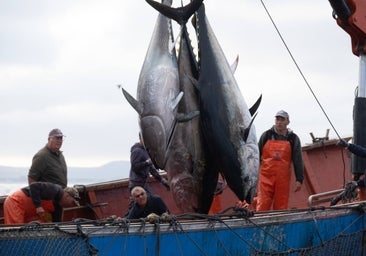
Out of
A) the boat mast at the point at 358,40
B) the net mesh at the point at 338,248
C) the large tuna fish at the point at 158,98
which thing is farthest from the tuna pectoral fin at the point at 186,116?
the boat mast at the point at 358,40

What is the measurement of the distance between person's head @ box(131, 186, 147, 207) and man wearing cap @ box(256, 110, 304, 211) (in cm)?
209

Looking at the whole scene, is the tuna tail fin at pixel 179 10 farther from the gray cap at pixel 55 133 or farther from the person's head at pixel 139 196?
the gray cap at pixel 55 133

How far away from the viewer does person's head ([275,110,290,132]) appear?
10.3 m

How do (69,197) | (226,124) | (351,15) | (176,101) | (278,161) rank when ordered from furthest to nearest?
(278,161) → (69,197) → (351,15) → (226,124) → (176,101)

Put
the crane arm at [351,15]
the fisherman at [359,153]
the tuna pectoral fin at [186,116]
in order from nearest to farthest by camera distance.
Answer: the tuna pectoral fin at [186,116] → the fisherman at [359,153] → the crane arm at [351,15]

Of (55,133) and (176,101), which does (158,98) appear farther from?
(55,133)

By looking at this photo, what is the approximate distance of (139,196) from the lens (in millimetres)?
8789

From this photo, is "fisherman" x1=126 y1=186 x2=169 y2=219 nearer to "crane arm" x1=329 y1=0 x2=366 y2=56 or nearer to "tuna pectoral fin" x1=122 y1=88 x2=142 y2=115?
"tuna pectoral fin" x1=122 y1=88 x2=142 y2=115

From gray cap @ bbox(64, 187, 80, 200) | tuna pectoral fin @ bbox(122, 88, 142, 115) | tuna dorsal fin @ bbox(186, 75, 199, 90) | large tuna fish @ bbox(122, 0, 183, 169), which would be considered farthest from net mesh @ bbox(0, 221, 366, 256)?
gray cap @ bbox(64, 187, 80, 200)

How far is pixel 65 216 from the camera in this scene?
1098cm

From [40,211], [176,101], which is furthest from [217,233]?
[40,211]

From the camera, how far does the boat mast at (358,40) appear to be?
30.7 feet

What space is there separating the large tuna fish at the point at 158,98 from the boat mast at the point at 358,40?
2254mm

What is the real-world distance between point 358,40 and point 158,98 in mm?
3020
